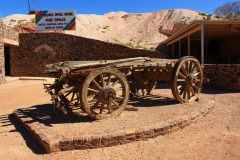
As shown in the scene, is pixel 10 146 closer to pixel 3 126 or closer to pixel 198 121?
pixel 3 126

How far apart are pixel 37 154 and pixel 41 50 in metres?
14.1

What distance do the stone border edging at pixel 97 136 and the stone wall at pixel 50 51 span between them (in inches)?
455

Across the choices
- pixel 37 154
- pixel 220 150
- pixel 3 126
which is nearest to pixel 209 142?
pixel 220 150

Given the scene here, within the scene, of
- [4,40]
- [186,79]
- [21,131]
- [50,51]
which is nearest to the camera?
[21,131]

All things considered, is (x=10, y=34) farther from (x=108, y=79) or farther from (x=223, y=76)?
(x=223, y=76)

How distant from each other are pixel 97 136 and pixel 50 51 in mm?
13905

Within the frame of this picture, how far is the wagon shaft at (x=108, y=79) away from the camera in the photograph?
4387mm

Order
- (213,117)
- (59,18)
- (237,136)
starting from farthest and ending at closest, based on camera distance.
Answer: (59,18), (213,117), (237,136)

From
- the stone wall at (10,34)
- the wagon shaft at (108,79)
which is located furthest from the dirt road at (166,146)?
the stone wall at (10,34)

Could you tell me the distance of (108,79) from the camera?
15.2ft

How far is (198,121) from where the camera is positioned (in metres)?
4.99

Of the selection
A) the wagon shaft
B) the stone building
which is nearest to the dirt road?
the wagon shaft

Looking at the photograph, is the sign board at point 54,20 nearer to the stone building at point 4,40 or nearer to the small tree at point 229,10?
the stone building at point 4,40

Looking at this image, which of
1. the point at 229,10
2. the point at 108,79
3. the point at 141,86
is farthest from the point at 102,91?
the point at 229,10
